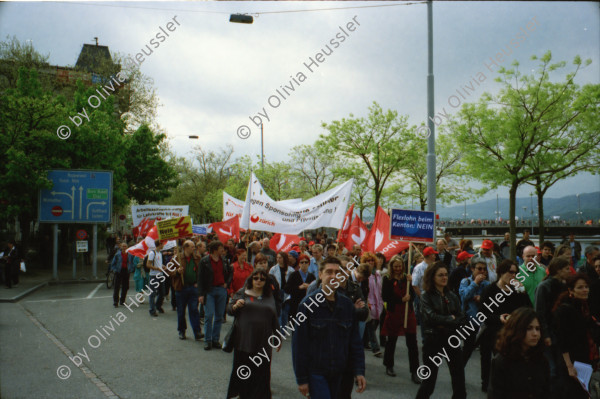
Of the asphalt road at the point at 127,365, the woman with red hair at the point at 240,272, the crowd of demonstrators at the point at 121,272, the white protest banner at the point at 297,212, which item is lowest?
the asphalt road at the point at 127,365

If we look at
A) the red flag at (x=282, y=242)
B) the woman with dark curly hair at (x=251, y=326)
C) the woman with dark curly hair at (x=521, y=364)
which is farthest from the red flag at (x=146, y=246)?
the woman with dark curly hair at (x=521, y=364)

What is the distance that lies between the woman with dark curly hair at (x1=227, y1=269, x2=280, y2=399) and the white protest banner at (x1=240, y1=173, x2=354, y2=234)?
20.6 feet

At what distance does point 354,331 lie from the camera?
425cm

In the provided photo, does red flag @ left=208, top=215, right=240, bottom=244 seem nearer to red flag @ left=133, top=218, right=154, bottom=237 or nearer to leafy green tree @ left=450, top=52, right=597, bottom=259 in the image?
red flag @ left=133, top=218, right=154, bottom=237

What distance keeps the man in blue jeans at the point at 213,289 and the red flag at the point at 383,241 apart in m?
3.77

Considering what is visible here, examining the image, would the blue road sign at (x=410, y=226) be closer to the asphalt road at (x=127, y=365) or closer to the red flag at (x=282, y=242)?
the asphalt road at (x=127, y=365)

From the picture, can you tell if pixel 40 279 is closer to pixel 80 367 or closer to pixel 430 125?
pixel 80 367

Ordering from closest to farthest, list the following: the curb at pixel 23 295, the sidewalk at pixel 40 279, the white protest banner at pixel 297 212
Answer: the white protest banner at pixel 297 212
the curb at pixel 23 295
the sidewalk at pixel 40 279

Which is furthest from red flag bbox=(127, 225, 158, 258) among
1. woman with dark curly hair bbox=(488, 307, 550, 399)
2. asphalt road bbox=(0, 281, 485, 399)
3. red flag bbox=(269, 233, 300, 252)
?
woman with dark curly hair bbox=(488, 307, 550, 399)

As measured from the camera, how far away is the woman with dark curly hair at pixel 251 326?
17.3ft

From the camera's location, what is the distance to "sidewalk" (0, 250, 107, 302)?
15914 millimetres

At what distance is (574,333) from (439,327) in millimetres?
1285

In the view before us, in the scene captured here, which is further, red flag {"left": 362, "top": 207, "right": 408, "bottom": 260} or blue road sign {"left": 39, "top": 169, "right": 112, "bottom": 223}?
blue road sign {"left": 39, "top": 169, "right": 112, "bottom": 223}

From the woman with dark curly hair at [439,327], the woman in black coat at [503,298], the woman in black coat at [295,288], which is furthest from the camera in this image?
the woman in black coat at [295,288]
